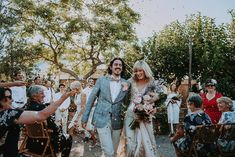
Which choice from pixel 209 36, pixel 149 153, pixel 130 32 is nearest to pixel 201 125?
pixel 149 153

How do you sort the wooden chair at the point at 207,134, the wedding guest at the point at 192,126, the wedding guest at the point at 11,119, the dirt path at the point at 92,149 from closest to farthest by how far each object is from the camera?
the wedding guest at the point at 11,119 → the wooden chair at the point at 207,134 → the wedding guest at the point at 192,126 → the dirt path at the point at 92,149

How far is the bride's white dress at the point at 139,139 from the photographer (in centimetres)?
596

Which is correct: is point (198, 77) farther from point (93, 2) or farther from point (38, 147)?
point (38, 147)

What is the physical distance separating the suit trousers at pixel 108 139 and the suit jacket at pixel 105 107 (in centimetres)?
6

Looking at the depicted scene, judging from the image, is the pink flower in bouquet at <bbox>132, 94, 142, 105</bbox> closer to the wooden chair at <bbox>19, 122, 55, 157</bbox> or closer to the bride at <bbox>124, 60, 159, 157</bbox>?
the bride at <bbox>124, 60, 159, 157</bbox>

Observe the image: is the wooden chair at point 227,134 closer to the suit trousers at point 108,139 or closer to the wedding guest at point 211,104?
the suit trousers at point 108,139

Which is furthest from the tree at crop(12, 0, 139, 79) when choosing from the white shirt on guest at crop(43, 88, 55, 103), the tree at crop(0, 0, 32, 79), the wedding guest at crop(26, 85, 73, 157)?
the wedding guest at crop(26, 85, 73, 157)

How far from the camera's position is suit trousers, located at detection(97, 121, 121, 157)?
5.85 meters

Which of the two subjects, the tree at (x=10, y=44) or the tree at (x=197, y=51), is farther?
the tree at (x=10, y=44)

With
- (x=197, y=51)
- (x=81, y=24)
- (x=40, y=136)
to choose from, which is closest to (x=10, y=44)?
(x=81, y=24)

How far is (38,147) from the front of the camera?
605 cm

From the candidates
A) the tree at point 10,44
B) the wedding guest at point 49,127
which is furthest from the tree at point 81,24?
the wedding guest at point 49,127

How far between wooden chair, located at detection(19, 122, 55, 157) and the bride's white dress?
118cm

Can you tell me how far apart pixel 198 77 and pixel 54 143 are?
14116mm
